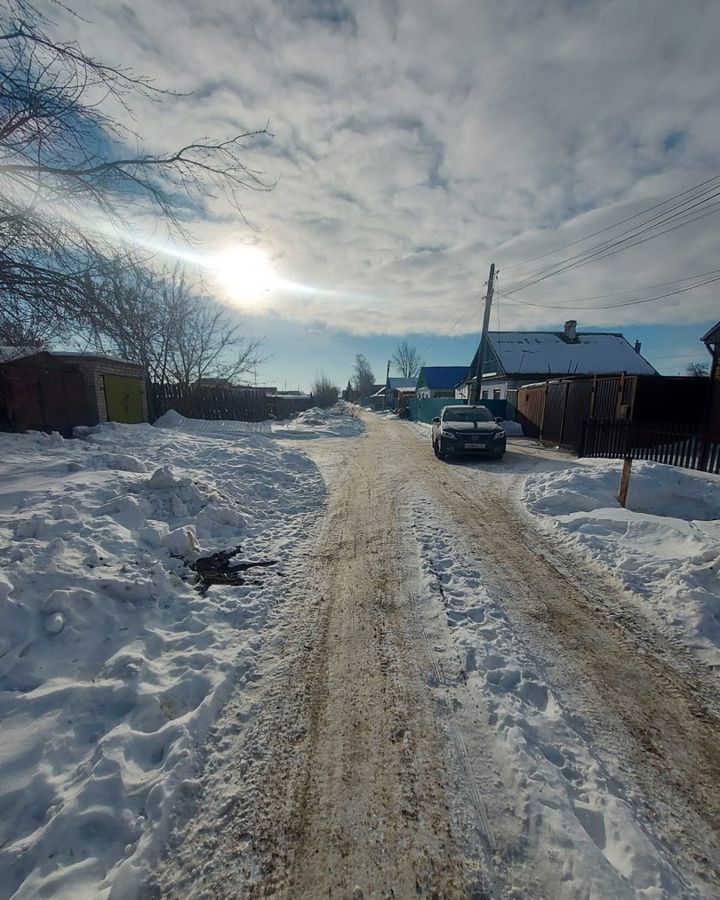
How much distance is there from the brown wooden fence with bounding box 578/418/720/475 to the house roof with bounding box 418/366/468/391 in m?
34.5

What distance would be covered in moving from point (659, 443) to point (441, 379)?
3731cm

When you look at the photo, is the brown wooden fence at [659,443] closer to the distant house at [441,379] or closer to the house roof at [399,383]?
the distant house at [441,379]

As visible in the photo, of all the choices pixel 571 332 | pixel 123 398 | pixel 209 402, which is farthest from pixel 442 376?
pixel 123 398

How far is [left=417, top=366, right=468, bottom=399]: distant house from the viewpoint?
4419 centimetres

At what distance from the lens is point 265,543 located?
5.45 m

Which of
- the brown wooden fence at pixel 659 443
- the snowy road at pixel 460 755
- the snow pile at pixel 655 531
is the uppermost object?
the brown wooden fence at pixel 659 443

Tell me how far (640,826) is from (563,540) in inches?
155

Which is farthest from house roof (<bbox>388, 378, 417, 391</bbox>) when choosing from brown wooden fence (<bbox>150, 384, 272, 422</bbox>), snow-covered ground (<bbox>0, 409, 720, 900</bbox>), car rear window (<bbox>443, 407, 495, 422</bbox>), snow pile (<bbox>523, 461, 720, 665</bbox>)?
snow-covered ground (<bbox>0, 409, 720, 900</bbox>)

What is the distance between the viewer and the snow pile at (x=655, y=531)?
3.62 m

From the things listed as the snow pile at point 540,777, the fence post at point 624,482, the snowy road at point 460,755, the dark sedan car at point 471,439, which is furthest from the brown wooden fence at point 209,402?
the snow pile at point 540,777

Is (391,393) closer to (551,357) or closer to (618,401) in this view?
(551,357)

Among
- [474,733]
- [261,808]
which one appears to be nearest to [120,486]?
[261,808]

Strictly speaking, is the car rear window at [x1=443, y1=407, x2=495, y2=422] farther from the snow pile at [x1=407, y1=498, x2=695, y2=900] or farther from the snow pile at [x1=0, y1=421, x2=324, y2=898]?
the snow pile at [x1=407, y1=498, x2=695, y2=900]

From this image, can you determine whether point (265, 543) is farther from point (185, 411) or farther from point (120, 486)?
point (185, 411)
